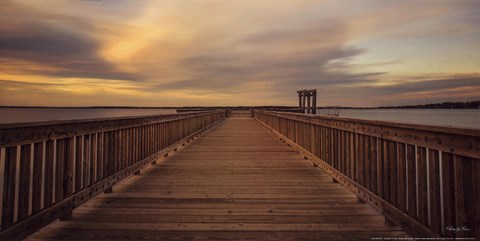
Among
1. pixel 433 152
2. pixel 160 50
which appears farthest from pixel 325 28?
pixel 433 152

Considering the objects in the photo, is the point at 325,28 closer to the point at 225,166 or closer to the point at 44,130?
the point at 225,166

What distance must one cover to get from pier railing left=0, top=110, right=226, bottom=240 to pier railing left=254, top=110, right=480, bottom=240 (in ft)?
10.9

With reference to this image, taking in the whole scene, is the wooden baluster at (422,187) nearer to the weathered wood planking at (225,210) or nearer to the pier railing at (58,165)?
the weathered wood planking at (225,210)

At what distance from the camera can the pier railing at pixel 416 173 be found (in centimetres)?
200

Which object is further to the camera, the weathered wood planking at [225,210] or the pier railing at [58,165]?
the weathered wood planking at [225,210]

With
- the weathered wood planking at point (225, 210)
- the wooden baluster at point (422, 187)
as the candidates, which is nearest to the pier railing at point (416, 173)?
the wooden baluster at point (422, 187)

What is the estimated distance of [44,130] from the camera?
8.89ft

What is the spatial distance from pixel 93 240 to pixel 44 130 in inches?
43.7

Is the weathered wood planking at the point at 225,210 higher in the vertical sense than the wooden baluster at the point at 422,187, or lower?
lower

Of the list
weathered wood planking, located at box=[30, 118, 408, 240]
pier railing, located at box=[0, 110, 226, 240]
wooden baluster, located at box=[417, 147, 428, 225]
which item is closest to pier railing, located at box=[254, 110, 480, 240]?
wooden baluster, located at box=[417, 147, 428, 225]

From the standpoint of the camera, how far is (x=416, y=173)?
104 inches

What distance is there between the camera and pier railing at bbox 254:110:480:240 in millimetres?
1998

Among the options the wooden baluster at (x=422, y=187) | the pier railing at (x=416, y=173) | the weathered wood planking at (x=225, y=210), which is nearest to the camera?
the pier railing at (x=416, y=173)

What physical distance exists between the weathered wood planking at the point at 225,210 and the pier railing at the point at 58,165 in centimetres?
26
